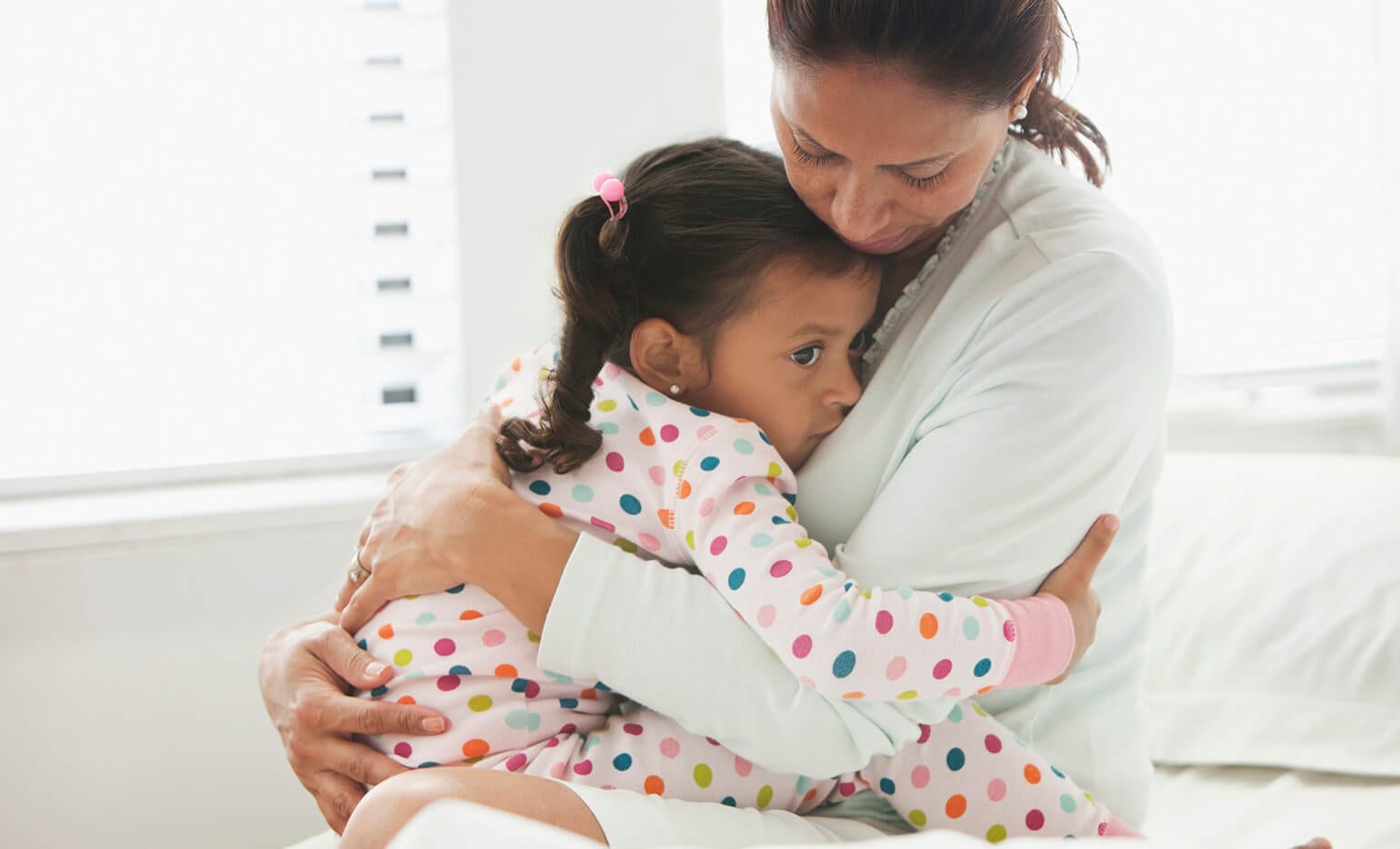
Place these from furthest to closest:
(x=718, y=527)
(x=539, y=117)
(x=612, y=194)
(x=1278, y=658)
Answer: (x=539, y=117)
(x=1278, y=658)
(x=612, y=194)
(x=718, y=527)

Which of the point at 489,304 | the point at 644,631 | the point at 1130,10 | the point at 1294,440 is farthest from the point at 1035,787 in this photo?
the point at 1130,10

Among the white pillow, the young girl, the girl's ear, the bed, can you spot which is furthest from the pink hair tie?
the white pillow

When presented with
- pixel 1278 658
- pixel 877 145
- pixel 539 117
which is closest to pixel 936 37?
pixel 877 145

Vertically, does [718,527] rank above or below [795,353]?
below

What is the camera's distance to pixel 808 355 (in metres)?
1.22

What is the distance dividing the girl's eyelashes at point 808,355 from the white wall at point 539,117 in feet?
2.44

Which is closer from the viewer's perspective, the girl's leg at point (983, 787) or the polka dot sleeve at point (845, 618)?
the polka dot sleeve at point (845, 618)

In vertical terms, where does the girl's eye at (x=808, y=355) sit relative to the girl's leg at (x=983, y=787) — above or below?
above

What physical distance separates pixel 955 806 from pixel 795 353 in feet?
1.56

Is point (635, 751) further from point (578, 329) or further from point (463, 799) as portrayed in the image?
point (578, 329)

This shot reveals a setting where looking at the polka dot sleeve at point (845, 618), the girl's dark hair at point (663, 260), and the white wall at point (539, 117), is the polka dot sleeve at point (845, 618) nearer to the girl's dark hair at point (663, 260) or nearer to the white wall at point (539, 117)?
the girl's dark hair at point (663, 260)

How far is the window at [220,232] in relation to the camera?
185 cm

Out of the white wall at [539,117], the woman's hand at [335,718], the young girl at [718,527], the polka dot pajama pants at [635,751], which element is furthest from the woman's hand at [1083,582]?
the white wall at [539,117]

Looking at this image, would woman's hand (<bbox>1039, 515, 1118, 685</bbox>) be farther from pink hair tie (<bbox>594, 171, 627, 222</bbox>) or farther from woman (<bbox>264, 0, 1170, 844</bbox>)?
pink hair tie (<bbox>594, 171, 627, 222</bbox>)
